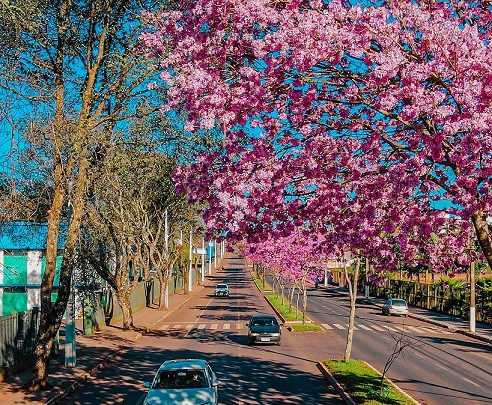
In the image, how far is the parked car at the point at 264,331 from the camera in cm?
3244

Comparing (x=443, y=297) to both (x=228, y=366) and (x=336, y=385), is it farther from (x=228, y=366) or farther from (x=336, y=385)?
(x=336, y=385)

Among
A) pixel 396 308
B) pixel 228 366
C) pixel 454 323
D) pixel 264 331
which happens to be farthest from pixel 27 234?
pixel 396 308

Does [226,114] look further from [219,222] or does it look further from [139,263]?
[139,263]

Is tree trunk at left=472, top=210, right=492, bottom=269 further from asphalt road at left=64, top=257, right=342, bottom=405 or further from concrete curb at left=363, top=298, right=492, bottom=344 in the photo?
concrete curb at left=363, top=298, right=492, bottom=344

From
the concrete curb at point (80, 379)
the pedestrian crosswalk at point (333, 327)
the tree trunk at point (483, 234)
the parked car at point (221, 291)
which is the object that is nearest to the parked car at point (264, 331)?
the concrete curb at point (80, 379)

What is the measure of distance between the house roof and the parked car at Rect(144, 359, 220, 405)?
6.94 meters

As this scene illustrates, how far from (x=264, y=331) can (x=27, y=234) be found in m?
13.6

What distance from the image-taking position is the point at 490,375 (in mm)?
23844

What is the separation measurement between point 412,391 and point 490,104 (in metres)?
13.5

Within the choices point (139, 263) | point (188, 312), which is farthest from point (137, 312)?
A: point (139, 263)

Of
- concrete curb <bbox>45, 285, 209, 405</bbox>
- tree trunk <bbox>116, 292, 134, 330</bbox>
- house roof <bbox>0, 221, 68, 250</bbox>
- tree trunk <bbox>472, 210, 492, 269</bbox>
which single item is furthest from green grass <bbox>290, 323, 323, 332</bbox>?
tree trunk <bbox>472, 210, 492, 269</bbox>

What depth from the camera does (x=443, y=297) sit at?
56344mm

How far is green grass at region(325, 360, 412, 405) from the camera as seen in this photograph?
17030 millimetres

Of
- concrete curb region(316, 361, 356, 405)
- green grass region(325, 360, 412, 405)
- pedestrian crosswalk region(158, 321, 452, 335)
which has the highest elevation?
green grass region(325, 360, 412, 405)
